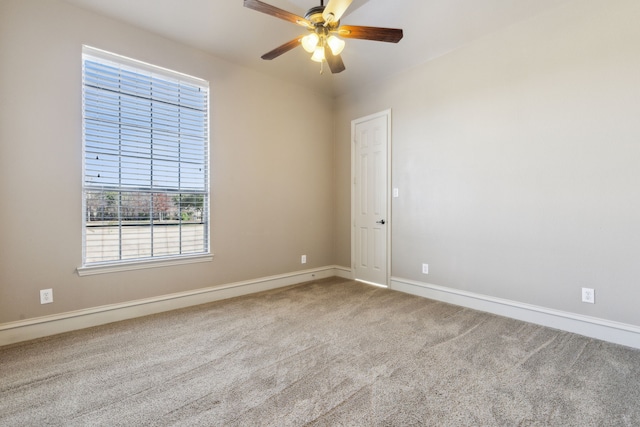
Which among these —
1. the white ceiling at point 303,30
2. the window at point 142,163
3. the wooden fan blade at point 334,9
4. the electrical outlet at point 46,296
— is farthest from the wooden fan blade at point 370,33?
the electrical outlet at point 46,296

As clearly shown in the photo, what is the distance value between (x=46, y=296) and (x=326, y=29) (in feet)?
10.6

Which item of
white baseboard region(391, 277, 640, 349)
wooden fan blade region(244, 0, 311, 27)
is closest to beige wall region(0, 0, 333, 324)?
wooden fan blade region(244, 0, 311, 27)

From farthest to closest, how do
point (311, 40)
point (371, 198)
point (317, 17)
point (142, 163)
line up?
1. point (371, 198)
2. point (142, 163)
3. point (311, 40)
4. point (317, 17)

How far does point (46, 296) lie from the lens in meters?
2.57

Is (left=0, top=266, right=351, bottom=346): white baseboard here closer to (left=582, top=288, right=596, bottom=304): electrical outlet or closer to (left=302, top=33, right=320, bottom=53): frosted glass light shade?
(left=302, top=33, right=320, bottom=53): frosted glass light shade

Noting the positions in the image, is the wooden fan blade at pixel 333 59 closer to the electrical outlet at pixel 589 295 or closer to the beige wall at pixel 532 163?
the beige wall at pixel 532 163

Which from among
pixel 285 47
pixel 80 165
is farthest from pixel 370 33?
pixel 80 165

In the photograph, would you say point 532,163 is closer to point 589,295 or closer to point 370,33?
point 589,295

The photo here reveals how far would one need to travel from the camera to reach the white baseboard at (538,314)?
2398 mm

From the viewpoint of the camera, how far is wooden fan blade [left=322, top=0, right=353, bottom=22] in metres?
1.99

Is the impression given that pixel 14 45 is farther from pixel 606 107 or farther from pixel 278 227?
pixel 606 107

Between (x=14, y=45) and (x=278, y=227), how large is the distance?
3.05m

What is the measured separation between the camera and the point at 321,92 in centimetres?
464

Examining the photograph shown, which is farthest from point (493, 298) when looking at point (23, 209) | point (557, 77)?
point (23, 209)
